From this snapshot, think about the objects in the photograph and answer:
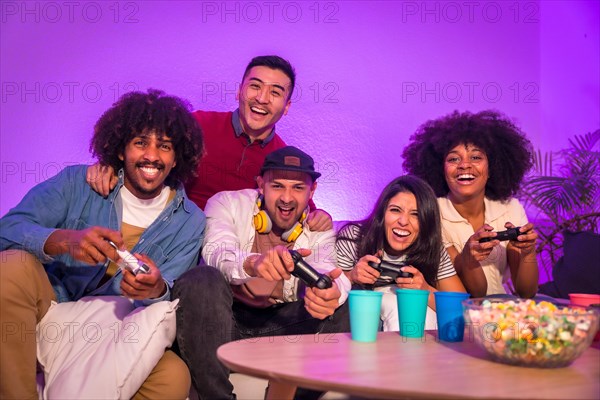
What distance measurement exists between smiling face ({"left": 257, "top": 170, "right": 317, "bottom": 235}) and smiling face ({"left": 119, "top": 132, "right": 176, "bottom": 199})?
0.46 metres

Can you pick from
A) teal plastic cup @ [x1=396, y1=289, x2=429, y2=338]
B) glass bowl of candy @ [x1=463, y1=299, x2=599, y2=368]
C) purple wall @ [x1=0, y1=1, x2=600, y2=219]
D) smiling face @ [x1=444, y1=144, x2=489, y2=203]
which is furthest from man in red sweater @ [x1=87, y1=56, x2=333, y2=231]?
glass bowl of candy @ [x1=463, y1=299, x2=599, y2=368]

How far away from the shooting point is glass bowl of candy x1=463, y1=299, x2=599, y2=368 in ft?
5.07

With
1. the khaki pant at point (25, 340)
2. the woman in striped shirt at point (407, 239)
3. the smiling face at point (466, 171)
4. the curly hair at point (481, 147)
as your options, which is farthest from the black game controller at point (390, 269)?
the curly hair at point (481, 147)

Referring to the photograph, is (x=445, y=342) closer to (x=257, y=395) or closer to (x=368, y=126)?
(x=257, y=395)

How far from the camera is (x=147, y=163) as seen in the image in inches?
108

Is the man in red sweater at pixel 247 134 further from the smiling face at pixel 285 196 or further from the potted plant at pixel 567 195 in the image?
the potted plant at pixel 567 195

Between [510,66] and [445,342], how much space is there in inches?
119

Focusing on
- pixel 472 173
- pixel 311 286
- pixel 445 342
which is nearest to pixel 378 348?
pixel 445 342

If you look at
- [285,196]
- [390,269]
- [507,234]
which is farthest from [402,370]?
[507,234]

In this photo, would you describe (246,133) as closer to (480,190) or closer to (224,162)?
(224,162)

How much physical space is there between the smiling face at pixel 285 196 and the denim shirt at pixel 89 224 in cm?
34

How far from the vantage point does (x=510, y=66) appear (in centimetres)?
447

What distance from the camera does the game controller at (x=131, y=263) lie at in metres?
2.15

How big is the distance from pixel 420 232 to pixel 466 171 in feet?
1.82
